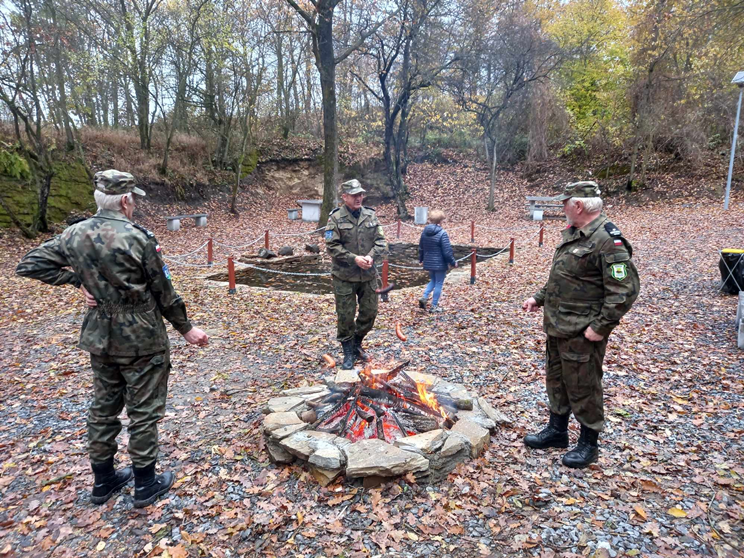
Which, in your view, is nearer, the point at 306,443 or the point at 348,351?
the point at 306,443

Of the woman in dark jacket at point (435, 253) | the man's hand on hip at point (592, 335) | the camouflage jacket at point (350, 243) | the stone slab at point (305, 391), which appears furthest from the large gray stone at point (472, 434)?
the woman in dark jacket at point (435, 253)

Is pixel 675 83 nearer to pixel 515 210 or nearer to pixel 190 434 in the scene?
pixel 515 210

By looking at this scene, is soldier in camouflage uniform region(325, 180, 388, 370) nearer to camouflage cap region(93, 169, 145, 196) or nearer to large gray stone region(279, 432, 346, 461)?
large gray stone region(279, 432, 346, 461)

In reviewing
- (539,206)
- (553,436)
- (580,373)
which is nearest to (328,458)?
(553,436)

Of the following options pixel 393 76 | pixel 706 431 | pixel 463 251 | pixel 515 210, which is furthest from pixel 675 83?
pixel 706 431

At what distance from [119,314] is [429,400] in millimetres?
2687

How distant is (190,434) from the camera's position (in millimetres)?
4125

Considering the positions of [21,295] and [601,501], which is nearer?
[601,501]

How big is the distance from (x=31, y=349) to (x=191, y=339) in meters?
4.78

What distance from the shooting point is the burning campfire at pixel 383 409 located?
3.78 meters

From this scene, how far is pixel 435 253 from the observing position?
25.8 feet

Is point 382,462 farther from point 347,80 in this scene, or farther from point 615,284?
point 347,80

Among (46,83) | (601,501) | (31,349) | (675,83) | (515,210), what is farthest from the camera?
(515,210)

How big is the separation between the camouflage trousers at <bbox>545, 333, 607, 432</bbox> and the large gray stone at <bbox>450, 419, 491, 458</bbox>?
726mm
